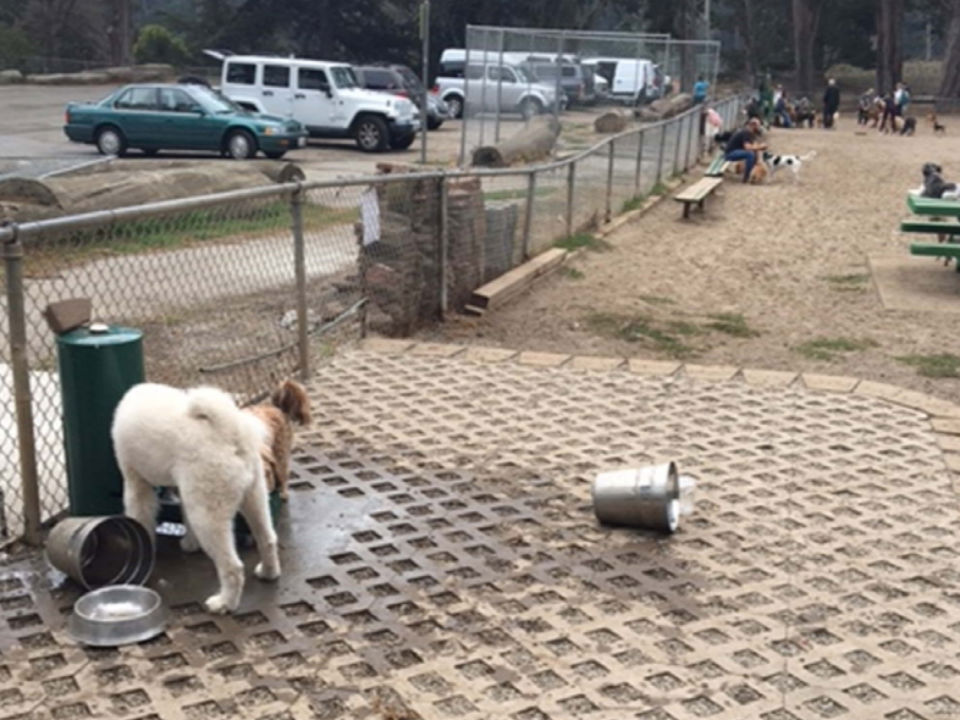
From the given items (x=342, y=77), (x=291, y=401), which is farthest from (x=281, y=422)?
(x=342, y=77)

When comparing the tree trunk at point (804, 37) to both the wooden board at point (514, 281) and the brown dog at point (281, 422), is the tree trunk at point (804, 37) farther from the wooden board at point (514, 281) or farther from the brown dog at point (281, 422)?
the brown dog at point (281, 422)

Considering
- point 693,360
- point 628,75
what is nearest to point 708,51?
point 628,75

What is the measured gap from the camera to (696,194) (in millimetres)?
16812

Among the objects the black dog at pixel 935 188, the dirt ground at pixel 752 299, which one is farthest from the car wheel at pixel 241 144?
the black dog at pixel 935 188

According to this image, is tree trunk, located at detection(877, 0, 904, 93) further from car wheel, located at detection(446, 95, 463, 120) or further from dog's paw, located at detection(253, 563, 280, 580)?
dog's paw, located at detection(253, 563, 280, 580)

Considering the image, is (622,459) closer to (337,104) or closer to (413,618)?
(413,618)

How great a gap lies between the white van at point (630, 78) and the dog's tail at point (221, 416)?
64.7 ft

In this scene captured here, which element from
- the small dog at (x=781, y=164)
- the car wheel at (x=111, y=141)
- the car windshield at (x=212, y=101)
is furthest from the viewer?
the car wheel at (x=111, y=141)

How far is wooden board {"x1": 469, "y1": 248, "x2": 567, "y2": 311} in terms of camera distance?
31.6ft

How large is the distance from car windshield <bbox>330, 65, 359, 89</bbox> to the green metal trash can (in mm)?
23951

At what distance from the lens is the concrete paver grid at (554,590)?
3682 mm

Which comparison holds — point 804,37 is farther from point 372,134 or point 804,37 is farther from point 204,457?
point 204,457

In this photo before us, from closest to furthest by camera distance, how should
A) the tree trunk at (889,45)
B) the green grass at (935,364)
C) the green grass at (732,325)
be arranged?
the green grass at (935,364), the green grass at (732,325), the tree trunk at (889,45)

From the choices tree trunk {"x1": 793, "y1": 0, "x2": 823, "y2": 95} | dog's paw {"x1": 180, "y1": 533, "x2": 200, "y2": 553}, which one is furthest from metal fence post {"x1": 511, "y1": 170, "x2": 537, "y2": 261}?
tree trunk {"x1": 793, "y1": 0, "x2": 823, "y2": 95}
